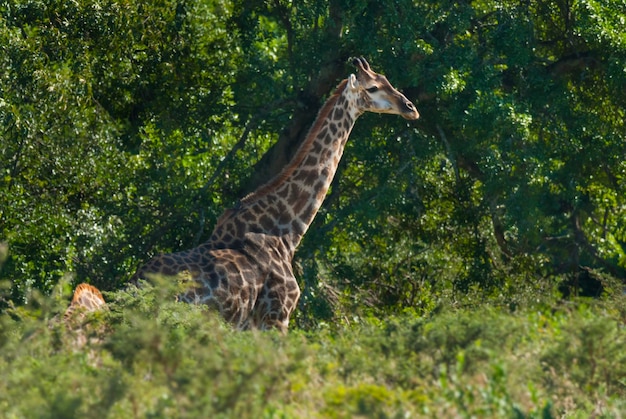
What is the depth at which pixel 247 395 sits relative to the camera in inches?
307

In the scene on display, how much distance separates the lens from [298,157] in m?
14.3

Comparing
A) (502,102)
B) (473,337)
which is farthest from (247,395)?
(502,102)

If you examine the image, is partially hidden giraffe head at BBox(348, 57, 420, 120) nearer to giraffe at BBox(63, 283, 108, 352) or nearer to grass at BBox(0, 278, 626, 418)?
grass at BBox(0, 278, 626, 418)

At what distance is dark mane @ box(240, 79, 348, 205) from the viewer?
13.9 meters

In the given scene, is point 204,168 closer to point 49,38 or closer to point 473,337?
point 49,38

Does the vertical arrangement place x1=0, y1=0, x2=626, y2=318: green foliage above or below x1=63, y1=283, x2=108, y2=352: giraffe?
above

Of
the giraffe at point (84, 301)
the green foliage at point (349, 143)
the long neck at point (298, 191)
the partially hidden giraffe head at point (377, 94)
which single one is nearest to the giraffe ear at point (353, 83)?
the partially hidden giraffe head at point (377, 94)

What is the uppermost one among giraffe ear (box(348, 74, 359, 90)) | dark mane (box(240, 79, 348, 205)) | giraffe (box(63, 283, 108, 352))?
giraffe ear (box(348, 74, 359, 90))

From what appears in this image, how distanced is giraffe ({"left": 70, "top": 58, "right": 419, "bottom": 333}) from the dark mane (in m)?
0.01

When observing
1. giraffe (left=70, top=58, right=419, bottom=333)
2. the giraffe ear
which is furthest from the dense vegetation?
the giraffe ear

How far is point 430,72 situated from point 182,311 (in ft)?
18.1

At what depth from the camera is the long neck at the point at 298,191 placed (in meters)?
13.7

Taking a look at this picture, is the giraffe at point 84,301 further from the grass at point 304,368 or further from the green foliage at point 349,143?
the green foliage at point 349,143

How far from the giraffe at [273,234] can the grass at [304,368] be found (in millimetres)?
1863
